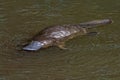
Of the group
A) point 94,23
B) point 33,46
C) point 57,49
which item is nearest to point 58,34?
point 57,49

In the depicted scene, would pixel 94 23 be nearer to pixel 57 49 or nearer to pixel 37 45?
pixel 57 49

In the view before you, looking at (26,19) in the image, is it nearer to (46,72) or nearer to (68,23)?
(68,23)

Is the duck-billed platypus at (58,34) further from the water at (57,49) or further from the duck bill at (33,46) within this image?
the water at (57,49)

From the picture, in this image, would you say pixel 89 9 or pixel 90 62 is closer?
pixel 90 62

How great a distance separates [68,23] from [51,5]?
1.37m

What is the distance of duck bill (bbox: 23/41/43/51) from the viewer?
687 centimetres

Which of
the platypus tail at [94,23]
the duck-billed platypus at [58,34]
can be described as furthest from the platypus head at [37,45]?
the platypus tail at [94,23]

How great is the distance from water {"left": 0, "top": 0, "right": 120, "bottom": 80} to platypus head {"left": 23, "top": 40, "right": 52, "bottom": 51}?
84 millimetres

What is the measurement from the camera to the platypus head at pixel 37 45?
22.6 ft

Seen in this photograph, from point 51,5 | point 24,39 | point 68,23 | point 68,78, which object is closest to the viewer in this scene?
point 68,78

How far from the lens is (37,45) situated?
22.9ft

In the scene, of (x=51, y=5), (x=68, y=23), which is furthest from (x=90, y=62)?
(x=51, y=5)

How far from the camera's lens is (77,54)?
6.64 m

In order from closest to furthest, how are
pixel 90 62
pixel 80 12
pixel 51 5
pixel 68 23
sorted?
pixel 90 62 → pixel 68 23 → pixel 80 12 → pixel 51 5
